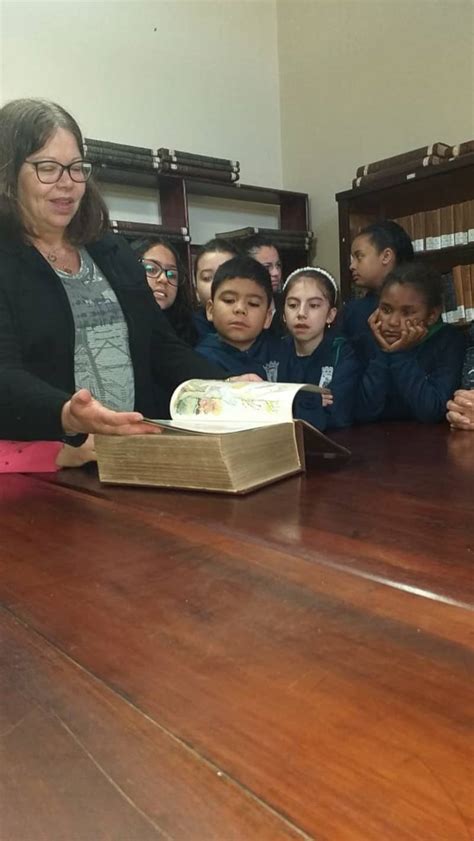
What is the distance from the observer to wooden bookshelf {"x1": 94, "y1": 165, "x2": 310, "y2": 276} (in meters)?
3.22

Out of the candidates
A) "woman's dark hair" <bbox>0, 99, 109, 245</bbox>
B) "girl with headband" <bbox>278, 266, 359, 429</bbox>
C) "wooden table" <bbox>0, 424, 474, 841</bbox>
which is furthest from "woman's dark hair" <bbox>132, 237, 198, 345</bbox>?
"wooden table" <bbox>0, 424, 474, 841</bbox>

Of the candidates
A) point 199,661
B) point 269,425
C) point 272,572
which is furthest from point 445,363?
point 199,661

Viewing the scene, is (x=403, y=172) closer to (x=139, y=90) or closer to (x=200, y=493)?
(x=139, y=90)

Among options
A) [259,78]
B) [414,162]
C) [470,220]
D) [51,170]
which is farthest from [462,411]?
[259,78]

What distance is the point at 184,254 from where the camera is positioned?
10.8 ft

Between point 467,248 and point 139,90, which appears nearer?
point 467,248

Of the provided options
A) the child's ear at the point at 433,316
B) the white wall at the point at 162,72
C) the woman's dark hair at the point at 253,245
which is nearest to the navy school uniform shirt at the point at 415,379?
the child's ear at the point at 433,316

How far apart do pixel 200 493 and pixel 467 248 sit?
2.50 metres

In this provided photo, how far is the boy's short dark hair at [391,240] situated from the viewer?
8.14ft

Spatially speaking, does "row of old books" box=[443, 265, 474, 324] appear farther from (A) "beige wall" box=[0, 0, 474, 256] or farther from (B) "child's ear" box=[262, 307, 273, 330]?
(B) "child's ear" box=[262, 307, 273, 330]

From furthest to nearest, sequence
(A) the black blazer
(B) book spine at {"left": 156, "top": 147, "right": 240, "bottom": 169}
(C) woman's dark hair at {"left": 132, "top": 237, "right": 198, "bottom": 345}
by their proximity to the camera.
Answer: (B) book spine at {"left": 156, "top": 147, "right": 240, "bottom": 169}, (C) woman's dark hair at {"left": 132, "top": 237, "right": 198, "bottom": 345}, (A) the black blazer

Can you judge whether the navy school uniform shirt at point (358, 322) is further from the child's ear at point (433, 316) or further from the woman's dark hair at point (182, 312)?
the woman's dark hair at point (182, 312)

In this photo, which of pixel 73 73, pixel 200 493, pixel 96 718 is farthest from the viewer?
pixel 73 73

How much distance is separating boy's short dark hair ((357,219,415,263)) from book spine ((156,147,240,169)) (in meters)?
1.20
